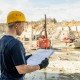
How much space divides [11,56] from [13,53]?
0.19ft

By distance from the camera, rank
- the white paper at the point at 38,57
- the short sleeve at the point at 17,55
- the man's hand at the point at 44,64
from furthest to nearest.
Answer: the white paper at the point at 38,57 < the man's hand at the point at 44,64 < the short sleeve at the point at 17,55

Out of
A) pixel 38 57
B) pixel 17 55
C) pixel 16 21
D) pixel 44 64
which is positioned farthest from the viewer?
pixel 38 57

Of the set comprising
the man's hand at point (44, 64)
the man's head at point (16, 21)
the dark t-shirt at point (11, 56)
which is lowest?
the man's hand at point (44, 64)

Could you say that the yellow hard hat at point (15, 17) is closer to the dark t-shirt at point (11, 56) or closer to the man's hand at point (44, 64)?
the dark t-shirt at point (11, 56)

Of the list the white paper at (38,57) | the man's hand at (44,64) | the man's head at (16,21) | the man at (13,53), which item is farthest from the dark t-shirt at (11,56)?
the white paper at (38,57)

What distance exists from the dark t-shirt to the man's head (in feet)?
0.44

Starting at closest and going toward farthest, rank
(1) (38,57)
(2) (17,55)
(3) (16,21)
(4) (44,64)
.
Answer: (2) (17,55)
(3) (16,21)
(4) (44,64)
(1) (38,57)

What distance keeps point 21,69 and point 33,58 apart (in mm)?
728

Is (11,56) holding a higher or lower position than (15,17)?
lower

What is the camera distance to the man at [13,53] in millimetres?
3604

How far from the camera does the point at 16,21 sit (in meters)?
3.72

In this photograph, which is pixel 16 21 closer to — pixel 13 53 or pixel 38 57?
pixel 13 53

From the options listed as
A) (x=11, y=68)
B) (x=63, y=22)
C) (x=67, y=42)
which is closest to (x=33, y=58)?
(x=11, y=68)

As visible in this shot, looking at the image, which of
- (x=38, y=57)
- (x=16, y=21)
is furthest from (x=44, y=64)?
(x=16, y=21)
